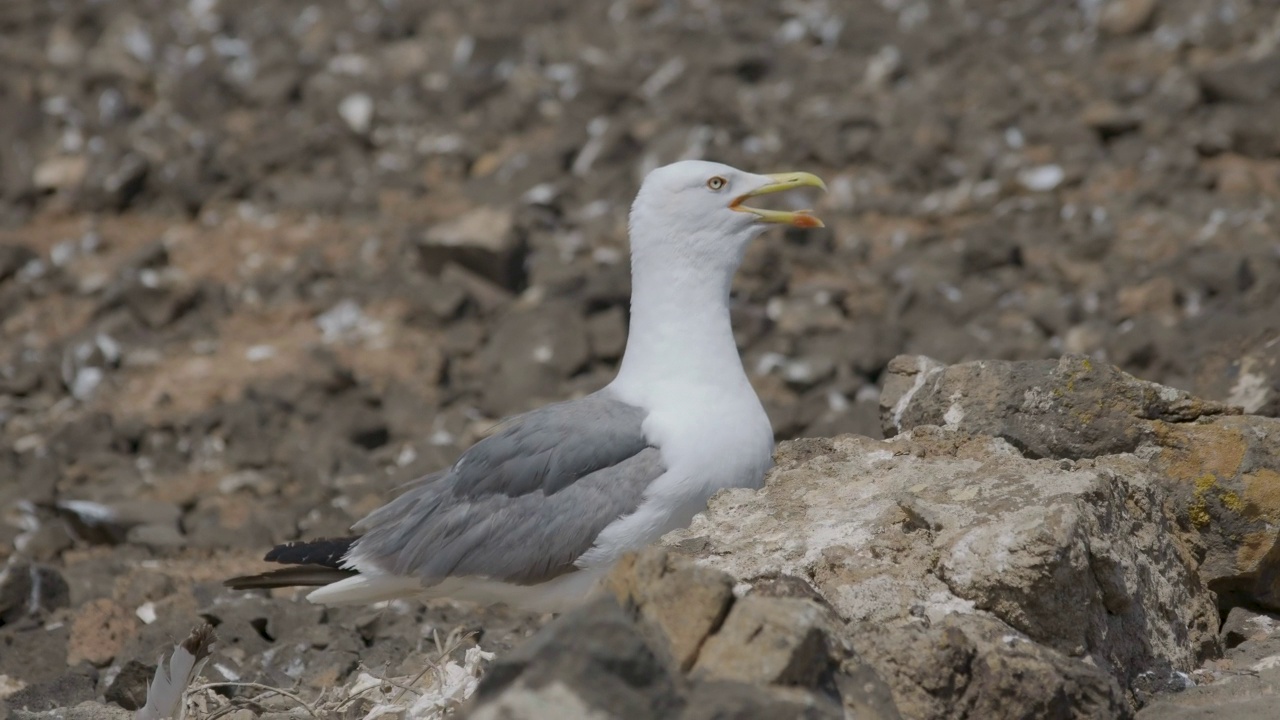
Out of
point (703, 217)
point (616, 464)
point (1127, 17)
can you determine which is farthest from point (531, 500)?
point (1127, 17)

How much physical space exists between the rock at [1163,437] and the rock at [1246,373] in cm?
70

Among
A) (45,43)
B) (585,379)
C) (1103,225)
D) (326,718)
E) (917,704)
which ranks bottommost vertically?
(45,43)

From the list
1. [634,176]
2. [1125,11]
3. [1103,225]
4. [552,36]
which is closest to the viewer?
[1103,225]

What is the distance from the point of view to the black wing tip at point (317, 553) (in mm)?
5500

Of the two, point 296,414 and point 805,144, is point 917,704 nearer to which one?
point 296,414

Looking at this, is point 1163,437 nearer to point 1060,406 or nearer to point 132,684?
point 1060,406

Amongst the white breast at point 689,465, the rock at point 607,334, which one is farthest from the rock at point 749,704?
the rock at point 607,334

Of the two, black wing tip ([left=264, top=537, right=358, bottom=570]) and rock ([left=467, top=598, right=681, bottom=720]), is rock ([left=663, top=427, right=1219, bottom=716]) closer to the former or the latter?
rock ([left=467, top=598, right=681, bottom=720])

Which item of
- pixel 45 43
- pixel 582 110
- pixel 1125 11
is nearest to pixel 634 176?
pixel 582 110

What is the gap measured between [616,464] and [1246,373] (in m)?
2.39

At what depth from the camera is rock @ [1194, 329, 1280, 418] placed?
5348 millimetres

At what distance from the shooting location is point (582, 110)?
517 inches

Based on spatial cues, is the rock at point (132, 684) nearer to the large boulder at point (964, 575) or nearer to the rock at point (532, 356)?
the large boulder at point (964, 575)

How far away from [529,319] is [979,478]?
5.96 meters
